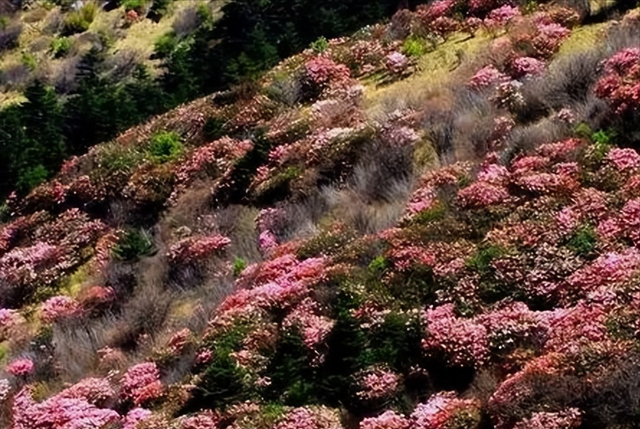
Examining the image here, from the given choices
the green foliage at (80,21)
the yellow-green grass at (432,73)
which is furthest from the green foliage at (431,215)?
the green foliage at (80,21)

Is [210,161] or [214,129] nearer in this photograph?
[210,161]

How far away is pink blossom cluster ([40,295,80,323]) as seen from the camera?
18.1 metres

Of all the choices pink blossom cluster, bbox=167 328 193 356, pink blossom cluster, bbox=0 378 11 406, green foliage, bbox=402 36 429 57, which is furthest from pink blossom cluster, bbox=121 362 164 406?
green foliage, bbox=402 36 429 57

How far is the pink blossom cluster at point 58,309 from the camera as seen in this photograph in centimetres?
1809

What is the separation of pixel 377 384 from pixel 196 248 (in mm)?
6958

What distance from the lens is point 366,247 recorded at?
14.6 metres

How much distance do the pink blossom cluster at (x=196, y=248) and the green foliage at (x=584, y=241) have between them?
705 centimetres

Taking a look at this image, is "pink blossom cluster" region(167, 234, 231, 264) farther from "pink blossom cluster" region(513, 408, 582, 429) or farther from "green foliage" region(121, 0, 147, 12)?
"green foliage" region(121, 0, 147, 12)

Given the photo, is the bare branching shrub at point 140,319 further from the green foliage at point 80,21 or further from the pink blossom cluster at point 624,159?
the green foliage at point 80,21

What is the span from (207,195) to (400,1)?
1050cm

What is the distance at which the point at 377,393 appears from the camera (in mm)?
11664

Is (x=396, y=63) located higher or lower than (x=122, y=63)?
higher

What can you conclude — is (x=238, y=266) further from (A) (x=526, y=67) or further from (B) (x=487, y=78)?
(A) (x=526, y=67)

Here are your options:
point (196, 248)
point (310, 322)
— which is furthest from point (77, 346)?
point (310, 322)
